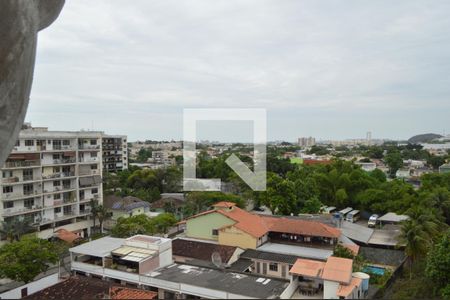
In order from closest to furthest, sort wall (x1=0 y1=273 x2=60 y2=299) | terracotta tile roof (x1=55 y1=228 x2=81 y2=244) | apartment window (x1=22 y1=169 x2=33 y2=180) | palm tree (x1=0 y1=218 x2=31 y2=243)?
1. wall (x1=0 y1=273 x2=60 y2=299)
2. palm tree (x1=0 y1=218 x2=31 y2=243)
3. terracotta tile roof (x1=55 y1=228 x2=81 y2=244)
4. apartment window (x1=22 y1=169 x2=33 y2=180)

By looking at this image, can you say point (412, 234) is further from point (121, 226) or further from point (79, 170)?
point (79, 170)

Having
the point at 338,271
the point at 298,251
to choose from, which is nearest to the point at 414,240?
the point at 298,251

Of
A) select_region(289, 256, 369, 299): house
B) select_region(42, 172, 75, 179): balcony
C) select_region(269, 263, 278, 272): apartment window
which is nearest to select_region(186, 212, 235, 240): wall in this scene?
select_region(269, 263, 278, 272): apartment window

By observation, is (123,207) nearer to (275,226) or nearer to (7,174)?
(7,174)

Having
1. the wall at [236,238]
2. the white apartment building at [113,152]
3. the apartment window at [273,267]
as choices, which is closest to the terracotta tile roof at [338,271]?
the apartment window at [273,267]

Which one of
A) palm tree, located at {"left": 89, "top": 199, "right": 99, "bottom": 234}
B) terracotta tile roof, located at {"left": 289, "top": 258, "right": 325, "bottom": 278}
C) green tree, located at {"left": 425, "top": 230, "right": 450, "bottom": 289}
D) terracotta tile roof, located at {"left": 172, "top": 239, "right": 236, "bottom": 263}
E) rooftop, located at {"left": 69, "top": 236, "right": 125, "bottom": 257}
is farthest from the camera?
palm tree, located at {"left": 89, "top": 199, "right": 99, "bottom": 234}

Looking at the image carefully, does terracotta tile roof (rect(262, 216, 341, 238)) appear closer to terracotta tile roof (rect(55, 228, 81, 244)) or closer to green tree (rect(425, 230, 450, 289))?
green tree (rect(425, 230, 450, 289))

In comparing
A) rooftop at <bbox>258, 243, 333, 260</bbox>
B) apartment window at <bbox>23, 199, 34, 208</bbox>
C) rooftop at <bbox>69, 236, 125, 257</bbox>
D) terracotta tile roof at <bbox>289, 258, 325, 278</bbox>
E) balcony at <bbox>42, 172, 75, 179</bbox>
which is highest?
balcony at <bbox>42, 172, 75, 179</bbox>
